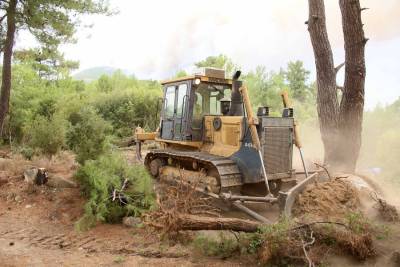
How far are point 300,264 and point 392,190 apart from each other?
5.25 metres

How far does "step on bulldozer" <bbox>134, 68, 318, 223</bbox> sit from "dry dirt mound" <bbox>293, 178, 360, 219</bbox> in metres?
0.17

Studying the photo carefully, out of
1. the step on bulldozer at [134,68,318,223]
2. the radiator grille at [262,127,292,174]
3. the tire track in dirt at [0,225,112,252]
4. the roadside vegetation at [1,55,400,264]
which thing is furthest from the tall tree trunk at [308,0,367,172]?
the tire track in dirt at [0,225,112,252]

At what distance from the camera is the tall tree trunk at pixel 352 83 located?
9.13 meters

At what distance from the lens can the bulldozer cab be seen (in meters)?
8.83

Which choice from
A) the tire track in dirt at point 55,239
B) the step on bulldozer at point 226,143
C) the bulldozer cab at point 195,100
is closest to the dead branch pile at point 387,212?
the step on bulldozer at point 226,143

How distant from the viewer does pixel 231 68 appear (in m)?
36.6

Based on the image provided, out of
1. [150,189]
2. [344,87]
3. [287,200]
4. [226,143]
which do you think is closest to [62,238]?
[150,189]

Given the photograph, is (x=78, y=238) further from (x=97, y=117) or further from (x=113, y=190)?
(x=97, y=117)

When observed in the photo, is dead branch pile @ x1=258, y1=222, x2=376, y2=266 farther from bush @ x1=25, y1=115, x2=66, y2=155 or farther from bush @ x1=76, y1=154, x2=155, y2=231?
bush @ x1=25, y1=115, x2=66, y2=155

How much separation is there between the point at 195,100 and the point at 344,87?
348 centimetres

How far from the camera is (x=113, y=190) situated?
7793 mm

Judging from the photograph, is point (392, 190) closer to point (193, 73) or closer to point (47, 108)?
point (193, 73)

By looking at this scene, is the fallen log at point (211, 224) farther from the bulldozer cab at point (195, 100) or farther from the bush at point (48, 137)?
the bush at point (48, 137)

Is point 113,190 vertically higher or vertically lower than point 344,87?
lower
